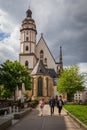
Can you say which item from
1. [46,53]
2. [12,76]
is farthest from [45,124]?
[46,53]

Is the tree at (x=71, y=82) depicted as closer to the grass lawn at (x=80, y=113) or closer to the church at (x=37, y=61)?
the church at (x=37, y=61)

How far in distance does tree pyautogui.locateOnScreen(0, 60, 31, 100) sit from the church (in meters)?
23.9

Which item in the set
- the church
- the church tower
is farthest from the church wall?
the church tower

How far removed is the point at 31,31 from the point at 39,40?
666cm

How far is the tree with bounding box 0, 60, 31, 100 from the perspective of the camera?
7631 cm

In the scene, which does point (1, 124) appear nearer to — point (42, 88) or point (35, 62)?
point (42, 88)

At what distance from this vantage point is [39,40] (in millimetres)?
126188

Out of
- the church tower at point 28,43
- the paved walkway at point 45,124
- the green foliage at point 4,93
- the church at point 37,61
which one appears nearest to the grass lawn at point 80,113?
the paved walkway at point 45,124

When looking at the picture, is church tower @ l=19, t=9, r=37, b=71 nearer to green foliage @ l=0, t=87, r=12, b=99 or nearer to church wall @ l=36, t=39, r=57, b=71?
church wall @ l=36, t=39, r=57, b=71

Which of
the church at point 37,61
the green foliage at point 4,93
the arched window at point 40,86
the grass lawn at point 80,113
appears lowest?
the grass lawn at point 80,113

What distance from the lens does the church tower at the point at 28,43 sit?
382 feet

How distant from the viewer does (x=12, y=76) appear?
80625 mm

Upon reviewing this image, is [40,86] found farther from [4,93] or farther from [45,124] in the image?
[45,124]

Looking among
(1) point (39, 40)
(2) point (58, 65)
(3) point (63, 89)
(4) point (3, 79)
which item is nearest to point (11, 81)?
(4) point (3, 79)
